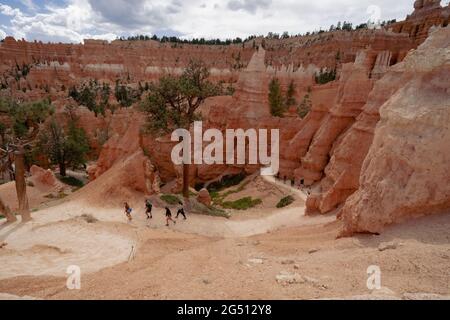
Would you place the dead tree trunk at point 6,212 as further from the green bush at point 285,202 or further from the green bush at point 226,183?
the green bush at point 226,183

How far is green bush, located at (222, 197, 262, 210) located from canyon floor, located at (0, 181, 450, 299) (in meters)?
7.21

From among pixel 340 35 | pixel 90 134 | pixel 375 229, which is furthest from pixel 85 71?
pixel 375 229

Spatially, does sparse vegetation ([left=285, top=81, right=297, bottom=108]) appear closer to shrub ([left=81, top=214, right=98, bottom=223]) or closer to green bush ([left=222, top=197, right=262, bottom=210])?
green bush ([left=222, top=197, right=262, bottom=210])

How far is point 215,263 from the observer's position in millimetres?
7164

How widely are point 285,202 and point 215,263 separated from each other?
12.4m

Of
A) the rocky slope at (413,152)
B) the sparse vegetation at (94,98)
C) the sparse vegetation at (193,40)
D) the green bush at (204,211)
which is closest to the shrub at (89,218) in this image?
the green bush at (204,211)

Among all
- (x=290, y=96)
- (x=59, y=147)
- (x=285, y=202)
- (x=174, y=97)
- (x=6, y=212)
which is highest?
(x=290, y=96)

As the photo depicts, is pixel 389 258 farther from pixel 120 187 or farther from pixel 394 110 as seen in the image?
pixel 120 187

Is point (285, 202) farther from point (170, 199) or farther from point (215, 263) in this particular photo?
point (215, 263)

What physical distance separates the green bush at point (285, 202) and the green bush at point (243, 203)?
1.49 meters

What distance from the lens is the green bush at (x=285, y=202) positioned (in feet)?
61.0

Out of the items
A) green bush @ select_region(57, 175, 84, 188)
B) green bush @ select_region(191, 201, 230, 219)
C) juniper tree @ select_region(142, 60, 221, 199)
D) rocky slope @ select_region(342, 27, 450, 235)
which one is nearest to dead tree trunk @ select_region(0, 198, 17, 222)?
juniper tree @ select_region(142, 60, 221, 199)

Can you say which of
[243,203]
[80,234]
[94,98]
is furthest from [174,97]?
[94,98]
